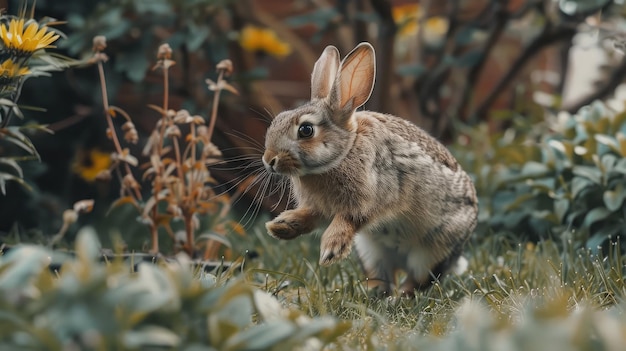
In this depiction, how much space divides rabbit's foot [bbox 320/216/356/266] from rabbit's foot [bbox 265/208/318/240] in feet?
0.34

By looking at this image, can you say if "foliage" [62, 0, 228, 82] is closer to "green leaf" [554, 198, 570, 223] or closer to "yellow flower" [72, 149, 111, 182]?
"yellow flower" [72, 149, 111, 182]

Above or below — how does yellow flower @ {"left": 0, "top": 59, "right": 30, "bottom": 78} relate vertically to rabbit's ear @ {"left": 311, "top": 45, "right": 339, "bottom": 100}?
above

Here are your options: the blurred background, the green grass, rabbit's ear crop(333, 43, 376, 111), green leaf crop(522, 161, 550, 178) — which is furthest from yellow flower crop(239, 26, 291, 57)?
rabbit's ear crop(333, 43, 376, 111)

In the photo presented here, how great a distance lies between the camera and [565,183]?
3807mm

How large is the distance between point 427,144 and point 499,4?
1989 millimetres

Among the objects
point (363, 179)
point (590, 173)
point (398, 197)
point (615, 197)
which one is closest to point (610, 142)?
point (590, 173)

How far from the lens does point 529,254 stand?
10.9 feet

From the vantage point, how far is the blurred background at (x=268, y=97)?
4066 millimetres

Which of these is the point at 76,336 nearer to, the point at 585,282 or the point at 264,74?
the point at 585,282

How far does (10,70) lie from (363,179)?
1179 mm

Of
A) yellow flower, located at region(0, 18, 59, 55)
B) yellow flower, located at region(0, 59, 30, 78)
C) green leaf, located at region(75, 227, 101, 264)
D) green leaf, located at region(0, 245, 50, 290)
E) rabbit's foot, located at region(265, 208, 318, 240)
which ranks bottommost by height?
rabbit's foot, located at region(265, 208, 318, 240)

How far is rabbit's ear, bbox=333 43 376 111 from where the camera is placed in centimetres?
268

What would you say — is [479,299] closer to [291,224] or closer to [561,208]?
[291,224]

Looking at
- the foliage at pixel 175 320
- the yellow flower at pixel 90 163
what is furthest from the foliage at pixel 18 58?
the yellow flower at pixel 90 163
